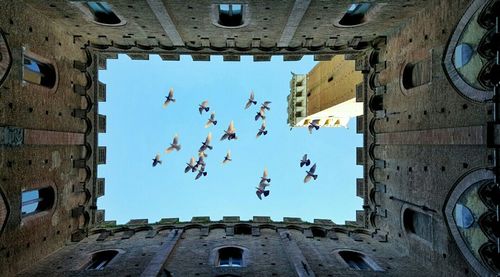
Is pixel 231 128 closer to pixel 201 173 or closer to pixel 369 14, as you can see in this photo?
Result: pixel 201 173

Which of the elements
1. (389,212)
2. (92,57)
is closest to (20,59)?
(92,57)

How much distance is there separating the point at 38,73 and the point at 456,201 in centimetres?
1589

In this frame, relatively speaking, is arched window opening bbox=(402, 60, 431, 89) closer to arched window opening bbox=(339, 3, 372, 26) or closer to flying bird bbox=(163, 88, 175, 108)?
arched window opening bbox=(339, 3, 372, 26)

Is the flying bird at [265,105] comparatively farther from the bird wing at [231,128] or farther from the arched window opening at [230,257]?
the arched window opening at [230,257]

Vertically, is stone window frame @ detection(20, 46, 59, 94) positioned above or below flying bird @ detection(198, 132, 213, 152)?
above

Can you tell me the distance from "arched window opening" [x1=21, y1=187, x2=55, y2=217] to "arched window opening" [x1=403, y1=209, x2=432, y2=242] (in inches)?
588

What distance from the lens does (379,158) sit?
741 inches

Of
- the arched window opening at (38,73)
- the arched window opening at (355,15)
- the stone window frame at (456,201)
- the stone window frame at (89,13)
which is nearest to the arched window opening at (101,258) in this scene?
the arched window opening at (38,73)

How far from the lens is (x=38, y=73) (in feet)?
49.3

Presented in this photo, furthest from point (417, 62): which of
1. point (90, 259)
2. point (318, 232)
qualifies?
point (90, 259)

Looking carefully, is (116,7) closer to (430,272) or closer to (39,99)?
(39,99)

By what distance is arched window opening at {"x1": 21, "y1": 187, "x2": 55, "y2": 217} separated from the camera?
14025mm

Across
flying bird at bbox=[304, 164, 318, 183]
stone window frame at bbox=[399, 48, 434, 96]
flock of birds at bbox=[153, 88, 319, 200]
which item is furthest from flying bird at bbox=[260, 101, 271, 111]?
stone window frame at bbox=[399, 48, 434, 96]

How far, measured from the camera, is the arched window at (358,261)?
15.2 m
